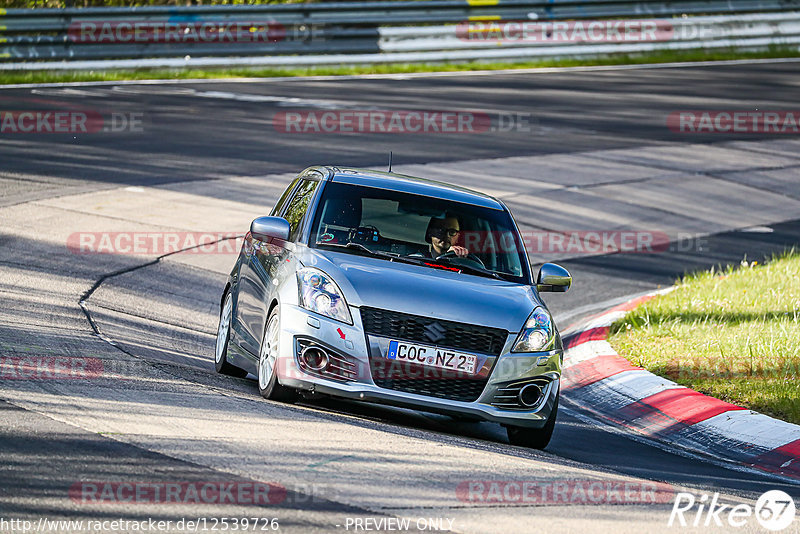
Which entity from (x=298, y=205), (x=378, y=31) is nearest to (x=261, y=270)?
(x=298, y=205)

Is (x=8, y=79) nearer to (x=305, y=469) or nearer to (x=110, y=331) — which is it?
(x=110, y=331)

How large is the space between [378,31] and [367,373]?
21.2 metres

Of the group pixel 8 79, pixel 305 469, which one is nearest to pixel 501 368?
pixel 305 469

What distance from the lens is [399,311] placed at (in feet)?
23.9

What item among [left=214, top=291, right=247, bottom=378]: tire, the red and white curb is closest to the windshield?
[left=214, top=291, right=247, bottom=378]: tire

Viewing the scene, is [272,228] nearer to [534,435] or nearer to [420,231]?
[420,231]

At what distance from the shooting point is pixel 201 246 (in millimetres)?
13750

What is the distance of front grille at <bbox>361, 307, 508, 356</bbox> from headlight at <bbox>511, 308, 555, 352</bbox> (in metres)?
0.28

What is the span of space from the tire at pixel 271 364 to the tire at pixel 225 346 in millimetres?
892

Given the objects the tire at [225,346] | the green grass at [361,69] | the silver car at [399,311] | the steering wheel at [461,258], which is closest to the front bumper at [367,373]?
the silver car at [399,311]

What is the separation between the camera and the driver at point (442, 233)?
8570 mm

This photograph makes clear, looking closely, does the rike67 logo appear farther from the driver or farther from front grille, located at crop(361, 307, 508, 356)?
the driver

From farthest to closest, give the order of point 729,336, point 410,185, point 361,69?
point 361,69 < point 729,336 < point 410,185

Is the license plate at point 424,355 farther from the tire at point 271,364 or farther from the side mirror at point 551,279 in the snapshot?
the side mirror at point 551,279
